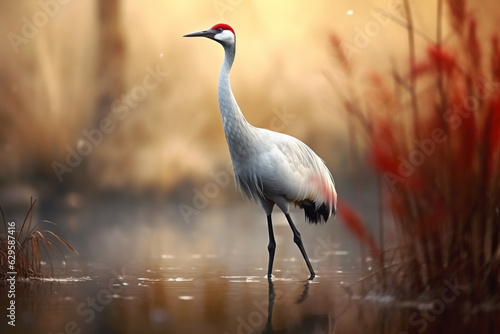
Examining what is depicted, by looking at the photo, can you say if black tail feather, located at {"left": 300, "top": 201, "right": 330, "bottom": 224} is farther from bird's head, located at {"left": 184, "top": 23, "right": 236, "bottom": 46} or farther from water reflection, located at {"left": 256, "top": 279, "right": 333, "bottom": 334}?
water reflection, located at {"left": 256, "top": 279, "right": 333, "bottom": 334}

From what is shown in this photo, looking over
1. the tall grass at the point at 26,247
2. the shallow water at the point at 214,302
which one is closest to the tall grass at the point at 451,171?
the shallow water at the point at 214,302

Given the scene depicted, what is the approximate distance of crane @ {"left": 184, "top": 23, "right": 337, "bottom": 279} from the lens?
4922 mm

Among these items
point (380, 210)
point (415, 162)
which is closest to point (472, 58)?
point (415, 162)

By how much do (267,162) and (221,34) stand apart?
38.0 inches

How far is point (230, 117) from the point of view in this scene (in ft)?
16.0

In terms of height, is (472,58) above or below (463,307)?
above

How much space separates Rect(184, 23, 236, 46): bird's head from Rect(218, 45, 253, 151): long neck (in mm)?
220

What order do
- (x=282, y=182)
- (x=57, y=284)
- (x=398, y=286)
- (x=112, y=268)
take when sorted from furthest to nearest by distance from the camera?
1. (x=112, y=268)
2. (x=282, y=182)
3. (x=57, y=284)
4. (x=398, y=286)

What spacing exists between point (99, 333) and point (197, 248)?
4.32 m

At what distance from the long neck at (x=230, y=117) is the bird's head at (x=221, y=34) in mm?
220

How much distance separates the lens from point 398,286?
139 inches

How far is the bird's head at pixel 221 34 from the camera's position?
16.7 ft

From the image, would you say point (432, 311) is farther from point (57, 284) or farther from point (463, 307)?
point (57, 284)

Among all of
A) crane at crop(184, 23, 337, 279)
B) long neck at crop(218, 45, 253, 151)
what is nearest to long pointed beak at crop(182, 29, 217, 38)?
crane at crop(184, 23, 337, 279)
